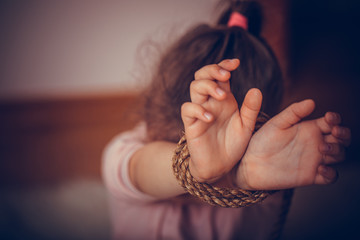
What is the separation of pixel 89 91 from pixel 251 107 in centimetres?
75

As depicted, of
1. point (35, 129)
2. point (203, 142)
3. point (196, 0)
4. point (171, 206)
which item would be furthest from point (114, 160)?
point (35, 129)

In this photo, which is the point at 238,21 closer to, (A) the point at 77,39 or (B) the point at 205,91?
(B) the point at 205,91

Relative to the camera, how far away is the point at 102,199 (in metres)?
0.70

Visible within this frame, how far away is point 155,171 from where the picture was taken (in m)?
0.30

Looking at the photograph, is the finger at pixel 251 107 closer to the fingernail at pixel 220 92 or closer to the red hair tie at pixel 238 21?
the fingernail at pixel 220 92

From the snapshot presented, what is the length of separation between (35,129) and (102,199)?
39cm

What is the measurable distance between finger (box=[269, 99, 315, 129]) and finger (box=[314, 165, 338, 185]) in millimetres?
47

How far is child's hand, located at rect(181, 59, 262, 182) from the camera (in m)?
0.19

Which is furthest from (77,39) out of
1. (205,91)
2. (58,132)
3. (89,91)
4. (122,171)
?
(205,91)

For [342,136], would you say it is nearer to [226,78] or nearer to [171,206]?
[226,78]

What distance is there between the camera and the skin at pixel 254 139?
0.65 feet

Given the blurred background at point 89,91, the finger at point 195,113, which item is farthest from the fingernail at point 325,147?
the blurred background at point 89,91

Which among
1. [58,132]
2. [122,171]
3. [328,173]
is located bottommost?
[58,132]

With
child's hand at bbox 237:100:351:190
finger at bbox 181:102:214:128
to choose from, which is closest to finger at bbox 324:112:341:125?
child's hand at bbox 237:100:351:190
